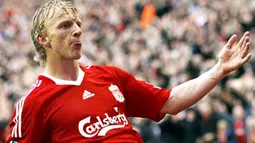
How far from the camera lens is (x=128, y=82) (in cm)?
567

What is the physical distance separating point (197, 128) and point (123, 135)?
8.92 metres

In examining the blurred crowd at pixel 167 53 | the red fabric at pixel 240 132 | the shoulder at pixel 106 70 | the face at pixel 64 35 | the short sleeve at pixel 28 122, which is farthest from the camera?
the blurred crowd at pixel 167 53

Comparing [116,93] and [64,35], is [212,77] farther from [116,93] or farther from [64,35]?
[64,35]

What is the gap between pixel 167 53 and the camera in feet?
55.5

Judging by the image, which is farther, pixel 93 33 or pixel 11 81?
pixel 93 33

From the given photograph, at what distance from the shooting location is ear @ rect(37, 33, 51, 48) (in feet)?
17.9

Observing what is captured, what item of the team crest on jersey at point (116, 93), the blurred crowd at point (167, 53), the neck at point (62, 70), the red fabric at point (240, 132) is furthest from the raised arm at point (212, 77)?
the red fabric at point (240, 132)

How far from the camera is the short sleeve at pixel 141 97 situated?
5.66m

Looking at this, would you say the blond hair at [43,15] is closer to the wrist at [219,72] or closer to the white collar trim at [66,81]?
the white collar trim at [66,81]

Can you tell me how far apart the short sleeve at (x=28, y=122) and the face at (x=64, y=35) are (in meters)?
0.40

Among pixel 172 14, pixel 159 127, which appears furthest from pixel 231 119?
pixel 172 14

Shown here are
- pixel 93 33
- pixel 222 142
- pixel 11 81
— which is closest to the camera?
pixel 222 142

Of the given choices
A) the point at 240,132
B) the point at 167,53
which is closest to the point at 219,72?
the point at 240,132

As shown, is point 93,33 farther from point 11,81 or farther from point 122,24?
point 11,81
